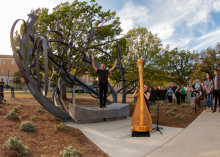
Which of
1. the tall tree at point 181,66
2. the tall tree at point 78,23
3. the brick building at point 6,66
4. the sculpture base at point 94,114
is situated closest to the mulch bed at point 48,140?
the sculpture base at point 94,114

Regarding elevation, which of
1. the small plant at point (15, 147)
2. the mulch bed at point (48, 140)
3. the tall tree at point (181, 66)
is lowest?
the mulch bed at point (48, 140)

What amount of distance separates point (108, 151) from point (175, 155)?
1.47 meters

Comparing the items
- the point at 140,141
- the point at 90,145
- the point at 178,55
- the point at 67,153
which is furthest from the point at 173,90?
the point at 178,55

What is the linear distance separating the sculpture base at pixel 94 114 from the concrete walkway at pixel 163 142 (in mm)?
1175

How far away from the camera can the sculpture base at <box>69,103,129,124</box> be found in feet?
21.2

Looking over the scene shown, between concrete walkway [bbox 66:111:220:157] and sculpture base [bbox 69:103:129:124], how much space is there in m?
1.18

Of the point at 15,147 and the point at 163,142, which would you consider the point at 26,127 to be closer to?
the point at 15,147

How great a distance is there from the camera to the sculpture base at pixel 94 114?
646cm

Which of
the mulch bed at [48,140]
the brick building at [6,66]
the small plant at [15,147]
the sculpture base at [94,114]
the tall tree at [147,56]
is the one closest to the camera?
the small plant at [15,147]

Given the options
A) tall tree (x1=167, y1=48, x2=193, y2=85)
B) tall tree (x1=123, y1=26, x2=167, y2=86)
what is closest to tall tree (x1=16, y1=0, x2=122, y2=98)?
tall tree (x1=123, y1=26, x2=167, y2=86)

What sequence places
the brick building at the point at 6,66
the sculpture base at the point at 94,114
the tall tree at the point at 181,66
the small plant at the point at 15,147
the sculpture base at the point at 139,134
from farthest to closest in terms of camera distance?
1. the brick building at the point at 6,66
2. the tall tree at the point at 181,66
3. the sculpture base at the point at 94,114
4. the sculpture base at the point at 139,134
5. the small plant at the point at 15,147

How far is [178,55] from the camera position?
120ft

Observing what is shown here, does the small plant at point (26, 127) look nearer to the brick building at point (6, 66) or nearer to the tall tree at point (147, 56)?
the tall tree at point (147, 56)

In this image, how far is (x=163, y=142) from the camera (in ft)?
14.3
